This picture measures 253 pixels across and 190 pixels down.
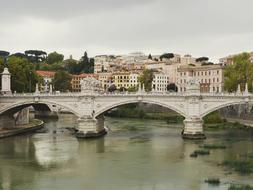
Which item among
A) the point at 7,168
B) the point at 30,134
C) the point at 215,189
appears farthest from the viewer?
the point at 30,134

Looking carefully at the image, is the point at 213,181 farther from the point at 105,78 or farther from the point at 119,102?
the point at 105,78

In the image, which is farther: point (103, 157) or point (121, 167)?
point (103, 157)

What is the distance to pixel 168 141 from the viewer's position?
93.7 ft

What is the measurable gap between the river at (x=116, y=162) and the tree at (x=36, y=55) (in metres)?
64.6

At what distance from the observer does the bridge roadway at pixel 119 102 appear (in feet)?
95.2

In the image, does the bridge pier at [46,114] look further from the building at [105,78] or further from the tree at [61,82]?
the building at [105,78]

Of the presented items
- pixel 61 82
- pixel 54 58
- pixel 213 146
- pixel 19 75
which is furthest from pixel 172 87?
pixel 213 146

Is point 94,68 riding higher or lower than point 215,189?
higher

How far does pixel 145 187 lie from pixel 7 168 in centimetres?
638

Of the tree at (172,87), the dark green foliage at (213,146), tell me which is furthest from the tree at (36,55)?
the dark green foliage at (213,146)

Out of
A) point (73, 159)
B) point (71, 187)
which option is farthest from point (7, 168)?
point (71, 187)

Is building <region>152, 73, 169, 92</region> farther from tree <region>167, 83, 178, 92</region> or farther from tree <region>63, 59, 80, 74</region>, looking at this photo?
tree <region>63, 59, 80, 74</region>

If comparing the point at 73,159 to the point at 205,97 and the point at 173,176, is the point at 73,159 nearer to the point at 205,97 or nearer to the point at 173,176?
the point at 173,176

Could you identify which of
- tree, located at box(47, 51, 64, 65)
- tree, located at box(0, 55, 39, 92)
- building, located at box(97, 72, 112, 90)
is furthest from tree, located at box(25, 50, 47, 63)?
tree, located at box(0, 55, 39, 92)
